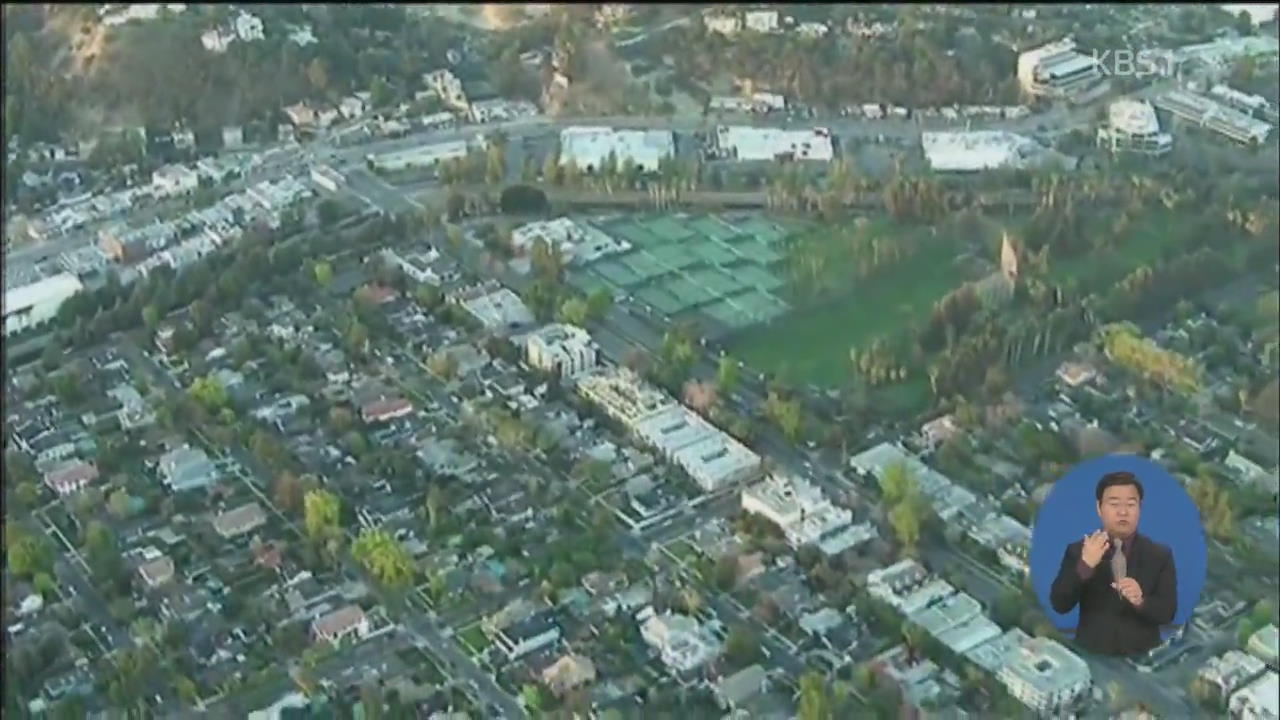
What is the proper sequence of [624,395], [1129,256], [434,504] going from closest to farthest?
1. [434,504]
2. [624,395]
3. [1129,256]

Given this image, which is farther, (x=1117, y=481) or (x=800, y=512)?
(x=800, y=512)

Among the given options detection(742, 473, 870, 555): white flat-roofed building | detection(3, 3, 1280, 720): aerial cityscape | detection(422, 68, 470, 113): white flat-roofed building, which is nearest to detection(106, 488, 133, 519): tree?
detection(3, 3, 1280, 720): aerial cityscape

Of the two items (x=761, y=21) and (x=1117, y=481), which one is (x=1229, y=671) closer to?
(x=1117, y=481)

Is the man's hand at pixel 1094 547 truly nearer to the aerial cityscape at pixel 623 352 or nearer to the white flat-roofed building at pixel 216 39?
the aerial cityscape at pixel 623 352

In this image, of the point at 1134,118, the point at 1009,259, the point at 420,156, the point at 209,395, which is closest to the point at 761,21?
the point at 1134,118

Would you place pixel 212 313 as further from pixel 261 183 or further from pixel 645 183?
pixel 645 183

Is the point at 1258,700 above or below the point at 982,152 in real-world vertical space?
below

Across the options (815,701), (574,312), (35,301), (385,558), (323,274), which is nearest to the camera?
(815,701)

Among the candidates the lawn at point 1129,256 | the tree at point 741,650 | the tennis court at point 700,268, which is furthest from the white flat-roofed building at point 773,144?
the tree at point 741,650
